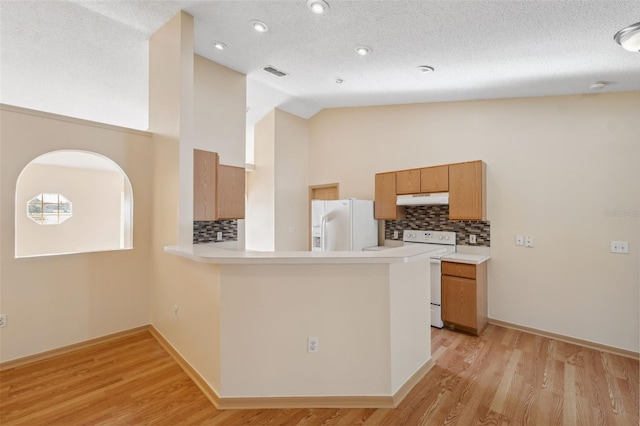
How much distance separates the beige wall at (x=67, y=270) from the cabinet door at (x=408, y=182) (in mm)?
3230

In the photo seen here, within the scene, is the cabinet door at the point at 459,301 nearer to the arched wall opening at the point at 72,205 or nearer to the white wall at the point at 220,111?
the white wall at the point at 220,111

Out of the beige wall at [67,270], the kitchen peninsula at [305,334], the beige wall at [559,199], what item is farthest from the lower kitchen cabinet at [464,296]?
the beige wall at [67,270]

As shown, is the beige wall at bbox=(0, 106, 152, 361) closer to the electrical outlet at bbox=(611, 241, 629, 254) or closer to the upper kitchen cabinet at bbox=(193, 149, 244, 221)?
the upper kitchen cabinet at bbox=(193, 149, 244, 221)

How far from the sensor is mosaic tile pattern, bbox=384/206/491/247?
3703mm

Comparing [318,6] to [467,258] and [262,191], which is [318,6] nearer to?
[467,258]

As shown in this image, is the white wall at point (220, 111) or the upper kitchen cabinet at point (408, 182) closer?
the white wall at point (220, 111)

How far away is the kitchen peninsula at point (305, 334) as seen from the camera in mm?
1959

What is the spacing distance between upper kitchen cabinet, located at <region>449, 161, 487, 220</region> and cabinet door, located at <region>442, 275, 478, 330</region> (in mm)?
783

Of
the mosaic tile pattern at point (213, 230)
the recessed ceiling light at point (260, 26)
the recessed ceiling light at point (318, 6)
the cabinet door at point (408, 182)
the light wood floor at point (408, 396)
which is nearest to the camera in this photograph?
the light wood floor at point (408, 396)

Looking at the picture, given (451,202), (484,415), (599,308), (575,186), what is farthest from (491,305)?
(484,415)

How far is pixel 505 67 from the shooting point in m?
2.79

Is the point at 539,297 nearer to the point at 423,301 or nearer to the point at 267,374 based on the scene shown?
the point at 423,301

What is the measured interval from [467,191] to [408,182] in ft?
2.56

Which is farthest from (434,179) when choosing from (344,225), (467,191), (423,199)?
(344,225)
